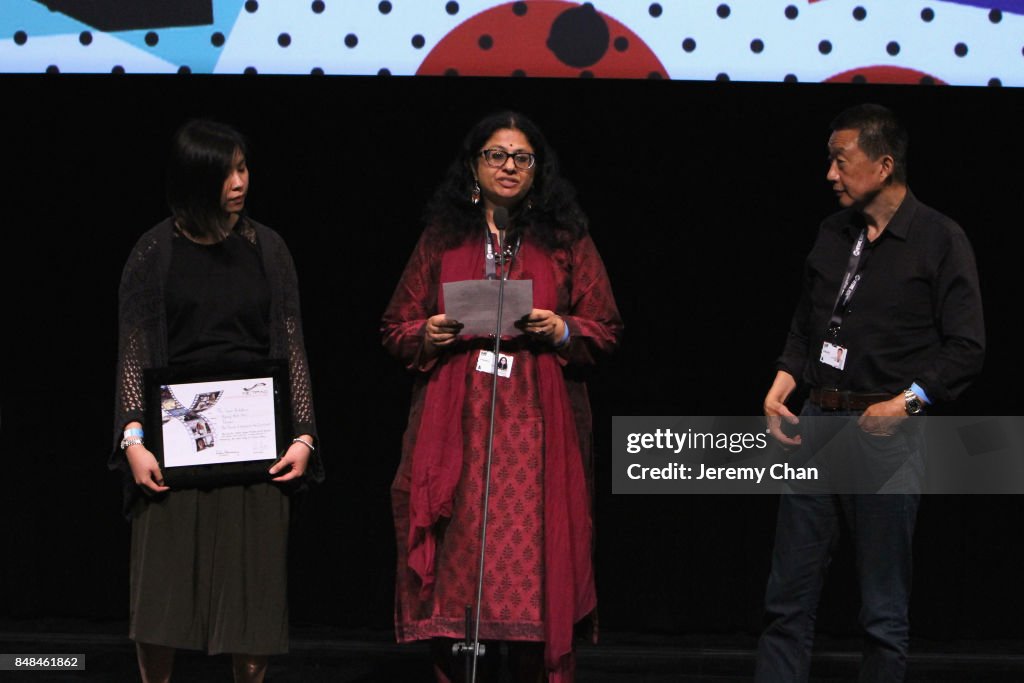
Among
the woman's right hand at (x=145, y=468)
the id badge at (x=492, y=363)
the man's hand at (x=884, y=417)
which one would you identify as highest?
the id badge at (x=492, y=363)

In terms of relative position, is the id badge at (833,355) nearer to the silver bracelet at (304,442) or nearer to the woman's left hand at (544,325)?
the woman's left hand at (544,325)

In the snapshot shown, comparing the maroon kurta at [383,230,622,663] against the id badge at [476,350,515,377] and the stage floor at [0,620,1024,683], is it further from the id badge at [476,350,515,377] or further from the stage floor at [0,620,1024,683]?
the stage floor at [0,620,1024,683]

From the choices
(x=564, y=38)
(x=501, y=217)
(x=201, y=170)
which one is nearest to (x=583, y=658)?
(x=501, y=217)

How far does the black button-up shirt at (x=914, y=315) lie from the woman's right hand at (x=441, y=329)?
2.91 feet

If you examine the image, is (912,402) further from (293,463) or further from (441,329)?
(293,463)

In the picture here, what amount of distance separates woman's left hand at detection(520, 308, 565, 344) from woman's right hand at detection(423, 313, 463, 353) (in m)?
0.16

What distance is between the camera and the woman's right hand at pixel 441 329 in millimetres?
2789

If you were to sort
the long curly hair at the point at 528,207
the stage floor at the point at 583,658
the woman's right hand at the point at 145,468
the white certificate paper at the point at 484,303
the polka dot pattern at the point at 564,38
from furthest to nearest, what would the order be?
1. the stage floor at the point at 583,658
2. the polka dot pattern at the point at 564,38
3. the long curly hair at the point at 528,207
4. the white certificate paper at the point at 484,303
5. the woman's right hand at the point at 145,468

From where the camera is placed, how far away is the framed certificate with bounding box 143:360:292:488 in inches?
103

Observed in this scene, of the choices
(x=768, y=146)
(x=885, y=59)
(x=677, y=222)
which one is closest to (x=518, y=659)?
(x=677, y=222)

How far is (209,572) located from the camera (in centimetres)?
266

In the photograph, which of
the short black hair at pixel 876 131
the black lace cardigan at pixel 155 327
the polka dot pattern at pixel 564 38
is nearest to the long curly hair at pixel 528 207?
the black lace cardigan at pixel 155 327

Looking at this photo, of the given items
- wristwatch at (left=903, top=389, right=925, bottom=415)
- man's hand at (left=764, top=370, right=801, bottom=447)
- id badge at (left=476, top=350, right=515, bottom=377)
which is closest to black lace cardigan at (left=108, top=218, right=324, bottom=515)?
id badge at (left=476, top=350, right=515, bottom=377)

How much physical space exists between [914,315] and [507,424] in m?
0.98
